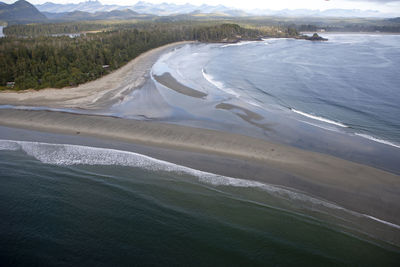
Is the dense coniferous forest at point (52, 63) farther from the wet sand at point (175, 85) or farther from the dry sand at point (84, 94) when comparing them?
the wet sand at point (175, 85)

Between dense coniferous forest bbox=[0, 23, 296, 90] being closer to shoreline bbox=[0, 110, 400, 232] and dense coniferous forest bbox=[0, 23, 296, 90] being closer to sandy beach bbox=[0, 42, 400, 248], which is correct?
sandy beach bbox=[0, 42, 400, 248]

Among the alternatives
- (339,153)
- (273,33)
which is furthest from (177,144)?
(273,33)

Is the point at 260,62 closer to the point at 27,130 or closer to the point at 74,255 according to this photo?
the point at 27,130

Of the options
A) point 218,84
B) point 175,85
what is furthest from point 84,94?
point 218,84

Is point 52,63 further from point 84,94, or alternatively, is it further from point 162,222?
point 162,222

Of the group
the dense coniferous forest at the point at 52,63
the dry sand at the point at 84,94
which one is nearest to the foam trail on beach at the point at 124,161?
the dry sand at the point at 84,94

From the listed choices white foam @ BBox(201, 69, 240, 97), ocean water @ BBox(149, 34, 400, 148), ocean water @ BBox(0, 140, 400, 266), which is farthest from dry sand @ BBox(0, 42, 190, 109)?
ocean water @ BBox(0, 140, 400, 266)

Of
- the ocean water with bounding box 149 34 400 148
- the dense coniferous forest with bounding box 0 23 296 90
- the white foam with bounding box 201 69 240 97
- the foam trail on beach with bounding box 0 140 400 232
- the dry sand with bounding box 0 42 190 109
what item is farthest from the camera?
the dense coniferous forest with bounding box 0 23 296 90
